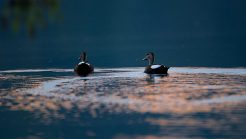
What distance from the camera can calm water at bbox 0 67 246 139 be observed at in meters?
17.5

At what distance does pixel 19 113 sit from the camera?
72.2 ft

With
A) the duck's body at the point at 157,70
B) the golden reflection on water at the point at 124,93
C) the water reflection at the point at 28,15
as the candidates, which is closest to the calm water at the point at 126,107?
the golden reflection on water at the point at 124,93

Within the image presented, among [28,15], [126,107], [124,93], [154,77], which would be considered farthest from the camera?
[154,77]

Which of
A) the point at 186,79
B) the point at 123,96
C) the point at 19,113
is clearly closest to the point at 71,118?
the point at 19,113

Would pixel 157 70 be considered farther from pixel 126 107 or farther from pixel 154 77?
pixel 126 107

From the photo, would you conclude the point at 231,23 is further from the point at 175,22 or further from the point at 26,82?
the point at 26,82

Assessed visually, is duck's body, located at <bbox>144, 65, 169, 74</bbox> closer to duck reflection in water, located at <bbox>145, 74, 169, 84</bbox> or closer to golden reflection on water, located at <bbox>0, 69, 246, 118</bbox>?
duck reflection in water, located at <bbox>145, 74, 169, 84</bbox>

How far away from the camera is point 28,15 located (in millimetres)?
5711

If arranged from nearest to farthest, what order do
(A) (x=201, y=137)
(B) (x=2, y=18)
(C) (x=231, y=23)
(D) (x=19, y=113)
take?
1. (B) (x=2, y=18)
2. (A) (x=201, y=137)
3. (D) (x=19, y=113)
4. (C) (x=231, y=23)

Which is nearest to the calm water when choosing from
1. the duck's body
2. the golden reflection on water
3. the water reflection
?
the golden reflection on water

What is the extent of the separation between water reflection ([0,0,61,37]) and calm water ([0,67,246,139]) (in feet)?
34.7

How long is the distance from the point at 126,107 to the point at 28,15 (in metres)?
16.4

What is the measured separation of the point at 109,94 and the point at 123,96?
3.10 ft

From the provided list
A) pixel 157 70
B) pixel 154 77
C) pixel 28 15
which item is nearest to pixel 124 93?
pixel 154 77
